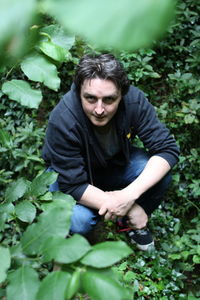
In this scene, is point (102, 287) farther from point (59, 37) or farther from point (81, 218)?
point (81, 218)

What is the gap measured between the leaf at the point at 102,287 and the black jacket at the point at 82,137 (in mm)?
1471

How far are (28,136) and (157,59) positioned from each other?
1.51 meters

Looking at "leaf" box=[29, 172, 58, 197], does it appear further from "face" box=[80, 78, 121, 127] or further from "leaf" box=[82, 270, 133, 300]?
"face" box=[80, 78, 121, 127]

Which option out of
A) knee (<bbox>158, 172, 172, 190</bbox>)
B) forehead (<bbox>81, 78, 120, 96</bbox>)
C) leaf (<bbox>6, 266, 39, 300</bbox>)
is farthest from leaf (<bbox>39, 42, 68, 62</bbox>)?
knee (<bbox>158, 172, 172, 190</bbox>)

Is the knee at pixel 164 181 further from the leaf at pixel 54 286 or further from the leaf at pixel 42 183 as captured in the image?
the leaf at pixel 54 286

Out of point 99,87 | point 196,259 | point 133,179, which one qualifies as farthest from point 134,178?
point 99,87

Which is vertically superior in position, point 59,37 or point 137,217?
point 59,37

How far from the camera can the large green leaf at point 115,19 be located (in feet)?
0.74

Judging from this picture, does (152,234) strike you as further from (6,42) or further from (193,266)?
(6,42)

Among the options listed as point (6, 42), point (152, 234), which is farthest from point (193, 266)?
point (6, 42)

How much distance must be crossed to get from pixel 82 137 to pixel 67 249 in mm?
1506

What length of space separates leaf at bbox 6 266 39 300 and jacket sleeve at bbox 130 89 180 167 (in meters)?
1.61

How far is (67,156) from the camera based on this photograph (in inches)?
81.0

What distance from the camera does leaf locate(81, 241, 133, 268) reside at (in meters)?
0.59
